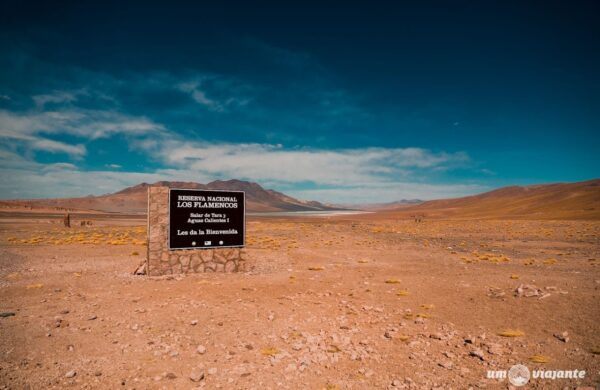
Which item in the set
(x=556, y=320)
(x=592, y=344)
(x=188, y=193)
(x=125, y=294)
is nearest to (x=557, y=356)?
(x=592, y=344)

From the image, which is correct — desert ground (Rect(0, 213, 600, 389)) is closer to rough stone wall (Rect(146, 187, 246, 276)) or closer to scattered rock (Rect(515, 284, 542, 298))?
scattered rock (Rect(515, 284, 542, 298))

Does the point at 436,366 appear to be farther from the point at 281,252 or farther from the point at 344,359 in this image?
the point at 281,252

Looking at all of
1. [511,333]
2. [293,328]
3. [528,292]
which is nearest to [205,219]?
[293,328]

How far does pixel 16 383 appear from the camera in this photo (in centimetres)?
553

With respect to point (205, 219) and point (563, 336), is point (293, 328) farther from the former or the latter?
point (205, 219)

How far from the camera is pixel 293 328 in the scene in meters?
8.32

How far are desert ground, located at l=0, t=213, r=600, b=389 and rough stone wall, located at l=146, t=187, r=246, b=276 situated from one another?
74 cm

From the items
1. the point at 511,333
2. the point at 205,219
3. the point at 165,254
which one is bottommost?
the point at 511,333

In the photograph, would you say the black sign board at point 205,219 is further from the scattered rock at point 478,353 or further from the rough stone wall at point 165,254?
the scattered rock at point 478,353

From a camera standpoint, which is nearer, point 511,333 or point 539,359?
point 539,359

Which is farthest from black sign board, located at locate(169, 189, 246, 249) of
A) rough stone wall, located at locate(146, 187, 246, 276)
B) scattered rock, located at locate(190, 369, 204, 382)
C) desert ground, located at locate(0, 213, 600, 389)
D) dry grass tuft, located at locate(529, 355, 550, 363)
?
dry grass tuft, located at locate(529, 355, 550, 363)

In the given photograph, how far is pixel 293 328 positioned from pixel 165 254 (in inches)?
344

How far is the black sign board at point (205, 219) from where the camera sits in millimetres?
14992

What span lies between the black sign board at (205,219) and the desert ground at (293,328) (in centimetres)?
168
